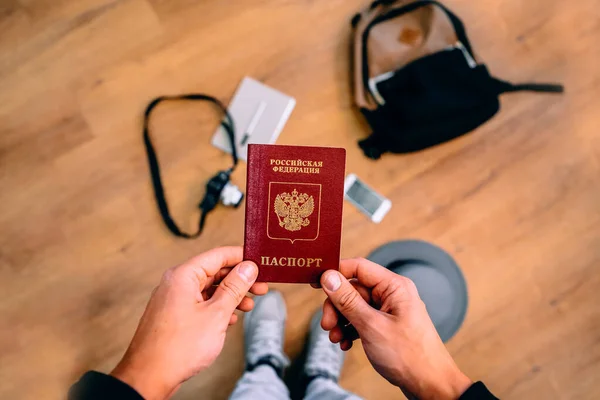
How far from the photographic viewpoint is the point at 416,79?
3.67ft

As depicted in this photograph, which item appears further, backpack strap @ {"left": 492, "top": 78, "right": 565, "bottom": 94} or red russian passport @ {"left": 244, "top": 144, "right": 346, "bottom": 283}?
backpack strap @ {"left": 492, "top": 78, "right": 565, "bottom": 94}

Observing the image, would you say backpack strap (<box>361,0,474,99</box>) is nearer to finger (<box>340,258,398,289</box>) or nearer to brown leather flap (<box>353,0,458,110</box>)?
brown leather flap (<box>353,0,458,110</box>)

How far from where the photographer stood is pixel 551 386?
114cm

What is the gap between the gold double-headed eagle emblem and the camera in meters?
0.71

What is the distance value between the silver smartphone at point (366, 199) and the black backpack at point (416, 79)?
86 millimetres

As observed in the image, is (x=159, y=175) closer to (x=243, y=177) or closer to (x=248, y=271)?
(x=243, y=177)

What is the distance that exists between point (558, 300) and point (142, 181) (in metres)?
1.11

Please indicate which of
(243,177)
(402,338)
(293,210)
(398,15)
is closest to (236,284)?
(293,210)

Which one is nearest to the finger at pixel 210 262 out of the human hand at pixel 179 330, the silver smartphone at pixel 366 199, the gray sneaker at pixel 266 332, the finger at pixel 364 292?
the human hand at pixel 179 330

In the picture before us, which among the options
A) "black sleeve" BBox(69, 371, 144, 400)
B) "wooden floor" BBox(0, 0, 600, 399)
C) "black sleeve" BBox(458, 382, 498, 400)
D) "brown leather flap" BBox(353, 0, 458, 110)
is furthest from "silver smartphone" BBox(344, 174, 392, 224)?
"black sleeve" BBox(69, 371, 144, 400)

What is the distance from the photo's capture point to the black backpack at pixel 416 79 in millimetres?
1112

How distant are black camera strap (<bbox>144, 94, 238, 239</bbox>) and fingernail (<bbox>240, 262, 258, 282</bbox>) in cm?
43

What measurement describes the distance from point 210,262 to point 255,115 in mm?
521

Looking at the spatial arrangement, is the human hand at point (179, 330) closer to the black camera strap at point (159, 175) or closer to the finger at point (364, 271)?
the finger at point (364, 271)
